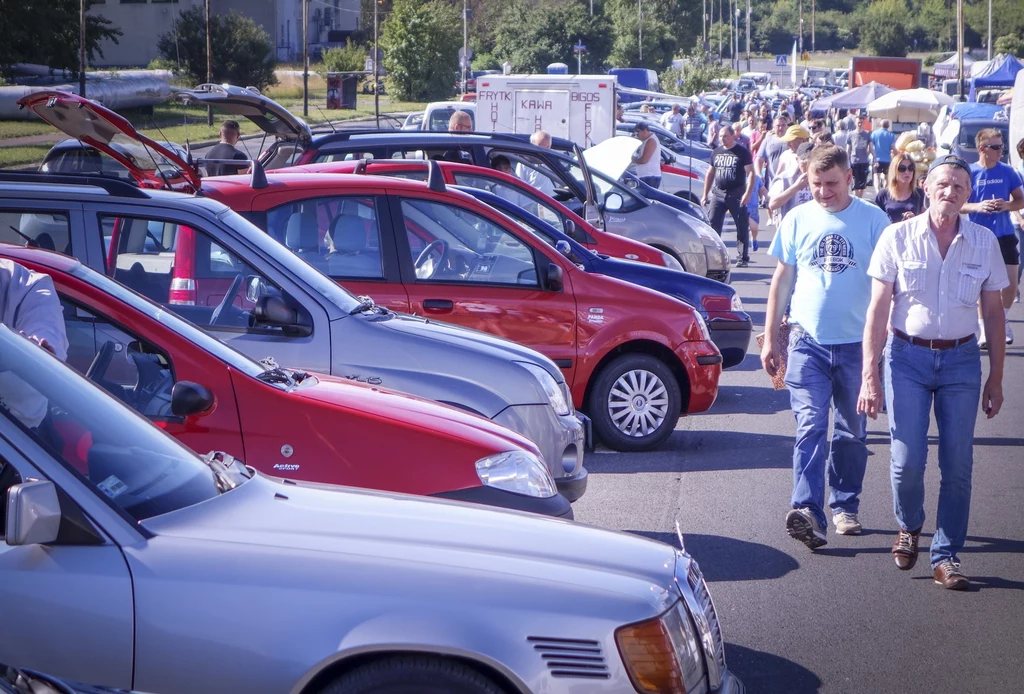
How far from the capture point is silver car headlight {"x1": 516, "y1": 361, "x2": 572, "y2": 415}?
19.8 feet

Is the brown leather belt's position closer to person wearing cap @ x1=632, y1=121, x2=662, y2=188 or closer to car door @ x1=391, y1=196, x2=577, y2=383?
car door @ x1=391, y1=196, x2=577, y2=383

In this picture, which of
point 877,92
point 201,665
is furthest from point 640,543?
point 877,92

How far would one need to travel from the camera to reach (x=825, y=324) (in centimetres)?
614

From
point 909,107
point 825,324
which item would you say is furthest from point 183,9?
point 825,324

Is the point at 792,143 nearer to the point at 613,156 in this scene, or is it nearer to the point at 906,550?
the point at 613,156

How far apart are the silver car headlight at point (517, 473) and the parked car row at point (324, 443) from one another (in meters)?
0.01

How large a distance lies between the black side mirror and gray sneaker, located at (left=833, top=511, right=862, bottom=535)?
3657 millimetres

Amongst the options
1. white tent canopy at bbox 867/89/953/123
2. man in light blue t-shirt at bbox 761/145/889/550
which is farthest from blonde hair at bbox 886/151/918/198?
white tent canopy at bbox 867/89/953/123

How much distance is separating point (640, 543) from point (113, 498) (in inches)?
58.2

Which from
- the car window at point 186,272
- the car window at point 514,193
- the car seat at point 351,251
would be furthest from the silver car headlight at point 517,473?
the car window at point 514,193

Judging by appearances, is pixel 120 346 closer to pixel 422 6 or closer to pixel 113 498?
pixel 113 498

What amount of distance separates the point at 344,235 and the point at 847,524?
3.49m

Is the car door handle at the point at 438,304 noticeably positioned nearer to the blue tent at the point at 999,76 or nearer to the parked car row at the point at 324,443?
the parked car row at the point at 324,443

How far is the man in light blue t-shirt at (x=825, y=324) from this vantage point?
6141 millimetres
